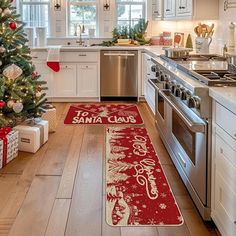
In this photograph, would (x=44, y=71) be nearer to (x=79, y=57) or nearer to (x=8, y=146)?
(x=79, y=57)

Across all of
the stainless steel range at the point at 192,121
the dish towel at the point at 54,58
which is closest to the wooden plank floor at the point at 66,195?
the stainless steel range at the point at 192,121

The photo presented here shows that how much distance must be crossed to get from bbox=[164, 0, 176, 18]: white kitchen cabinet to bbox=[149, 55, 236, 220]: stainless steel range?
2.12m

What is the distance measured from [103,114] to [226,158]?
386 cm

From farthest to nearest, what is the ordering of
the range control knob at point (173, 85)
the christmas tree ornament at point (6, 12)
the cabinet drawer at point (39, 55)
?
the cabinet drawer at point (39, 55) → the christmas tree ornament at point (6, 12) → the range control knob at point (173, 85)

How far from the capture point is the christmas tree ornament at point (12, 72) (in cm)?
420

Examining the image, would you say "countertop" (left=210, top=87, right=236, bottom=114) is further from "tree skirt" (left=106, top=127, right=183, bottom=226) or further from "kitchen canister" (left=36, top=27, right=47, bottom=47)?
"kitchen canister" (left=36, top=27, right=47, bottom=47)

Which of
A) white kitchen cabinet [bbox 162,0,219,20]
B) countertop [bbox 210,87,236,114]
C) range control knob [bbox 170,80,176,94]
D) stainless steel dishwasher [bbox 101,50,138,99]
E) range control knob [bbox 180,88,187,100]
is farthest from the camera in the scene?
stainless steel dishwasher [bbox 101,50,138,99]

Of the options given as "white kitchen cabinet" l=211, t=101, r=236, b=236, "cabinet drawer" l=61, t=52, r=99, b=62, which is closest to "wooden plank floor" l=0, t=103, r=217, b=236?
"white kitchen cabinet" l=211, t=101, r=236, b=236

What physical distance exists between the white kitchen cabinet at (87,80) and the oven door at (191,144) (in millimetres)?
3303

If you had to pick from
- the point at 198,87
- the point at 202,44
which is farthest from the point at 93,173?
the point at 202,44

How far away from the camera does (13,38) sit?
4344 millimetres

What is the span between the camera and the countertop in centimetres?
210

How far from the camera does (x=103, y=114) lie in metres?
6.02

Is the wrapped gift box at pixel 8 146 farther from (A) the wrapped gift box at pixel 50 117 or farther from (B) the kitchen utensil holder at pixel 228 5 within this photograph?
(B) the kitchen utensil holder at pixel 228 5
